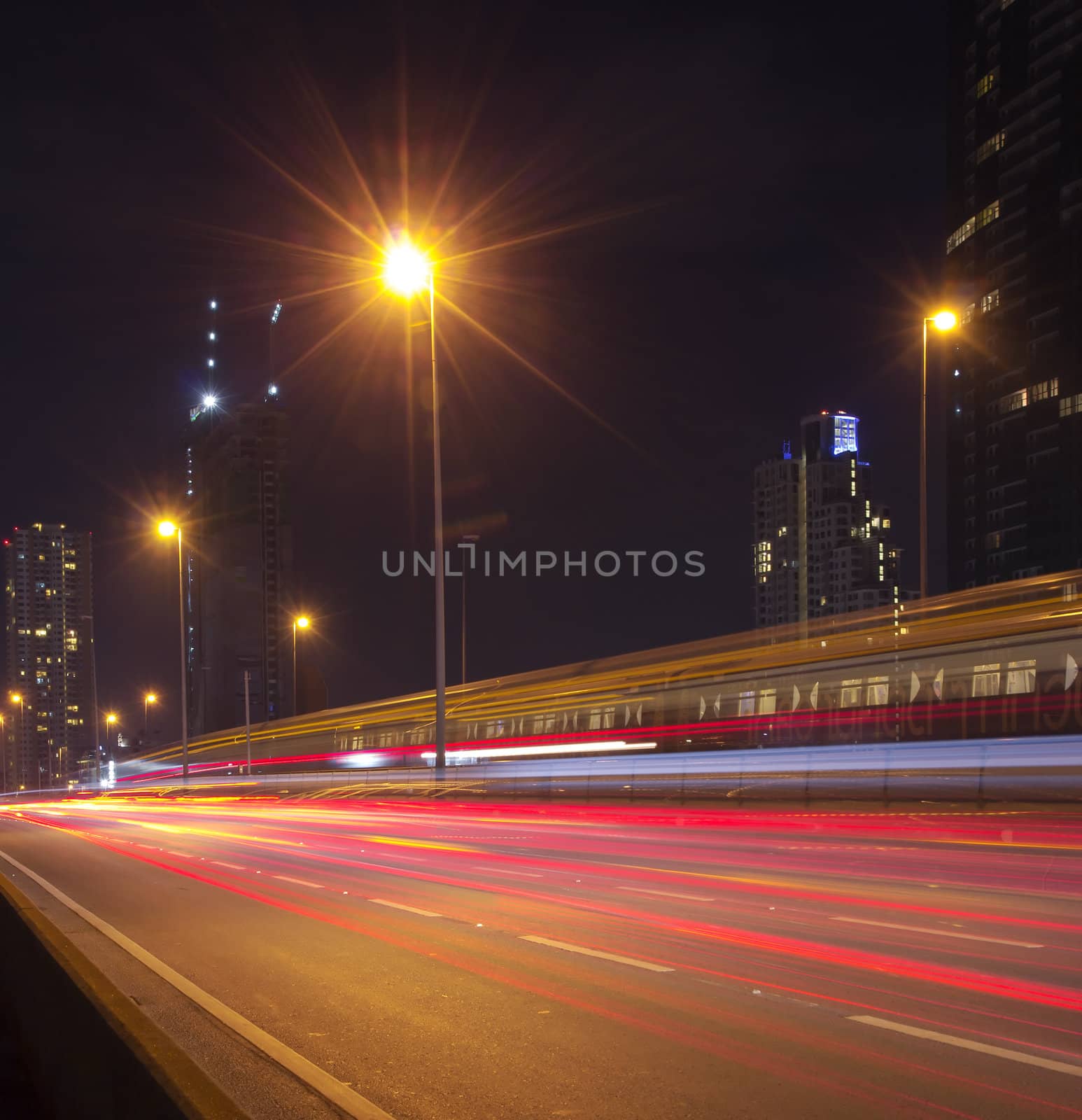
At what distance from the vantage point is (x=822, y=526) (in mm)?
90312

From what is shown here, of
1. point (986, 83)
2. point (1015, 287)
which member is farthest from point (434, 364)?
point (986, 83)

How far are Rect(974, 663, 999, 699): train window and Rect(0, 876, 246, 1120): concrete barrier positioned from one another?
18385 mm

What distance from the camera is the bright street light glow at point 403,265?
26.5 m

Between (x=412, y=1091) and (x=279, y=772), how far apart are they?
5974 cm

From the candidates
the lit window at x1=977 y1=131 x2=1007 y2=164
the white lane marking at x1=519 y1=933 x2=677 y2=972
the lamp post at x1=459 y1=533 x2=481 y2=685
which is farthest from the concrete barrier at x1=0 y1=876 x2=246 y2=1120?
the lit window at x1=977 y1=131 x2=1007 y2=164

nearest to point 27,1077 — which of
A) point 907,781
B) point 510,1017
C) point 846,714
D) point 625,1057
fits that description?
point 510,1017

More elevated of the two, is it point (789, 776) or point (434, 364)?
point (434, 364)

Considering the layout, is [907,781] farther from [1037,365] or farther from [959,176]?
[959,176]

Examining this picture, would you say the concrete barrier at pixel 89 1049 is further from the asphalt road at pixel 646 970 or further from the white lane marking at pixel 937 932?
the white lane marking at pixel 937 932

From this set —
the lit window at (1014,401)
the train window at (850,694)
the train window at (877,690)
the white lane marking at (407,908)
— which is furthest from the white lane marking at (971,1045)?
the lit window at (1014,401)

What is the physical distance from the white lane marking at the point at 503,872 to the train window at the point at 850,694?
42.5ft

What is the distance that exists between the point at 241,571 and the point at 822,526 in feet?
233

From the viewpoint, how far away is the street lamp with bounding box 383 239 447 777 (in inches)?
1044

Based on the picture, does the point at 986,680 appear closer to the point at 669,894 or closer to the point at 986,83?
the point at 669,894
